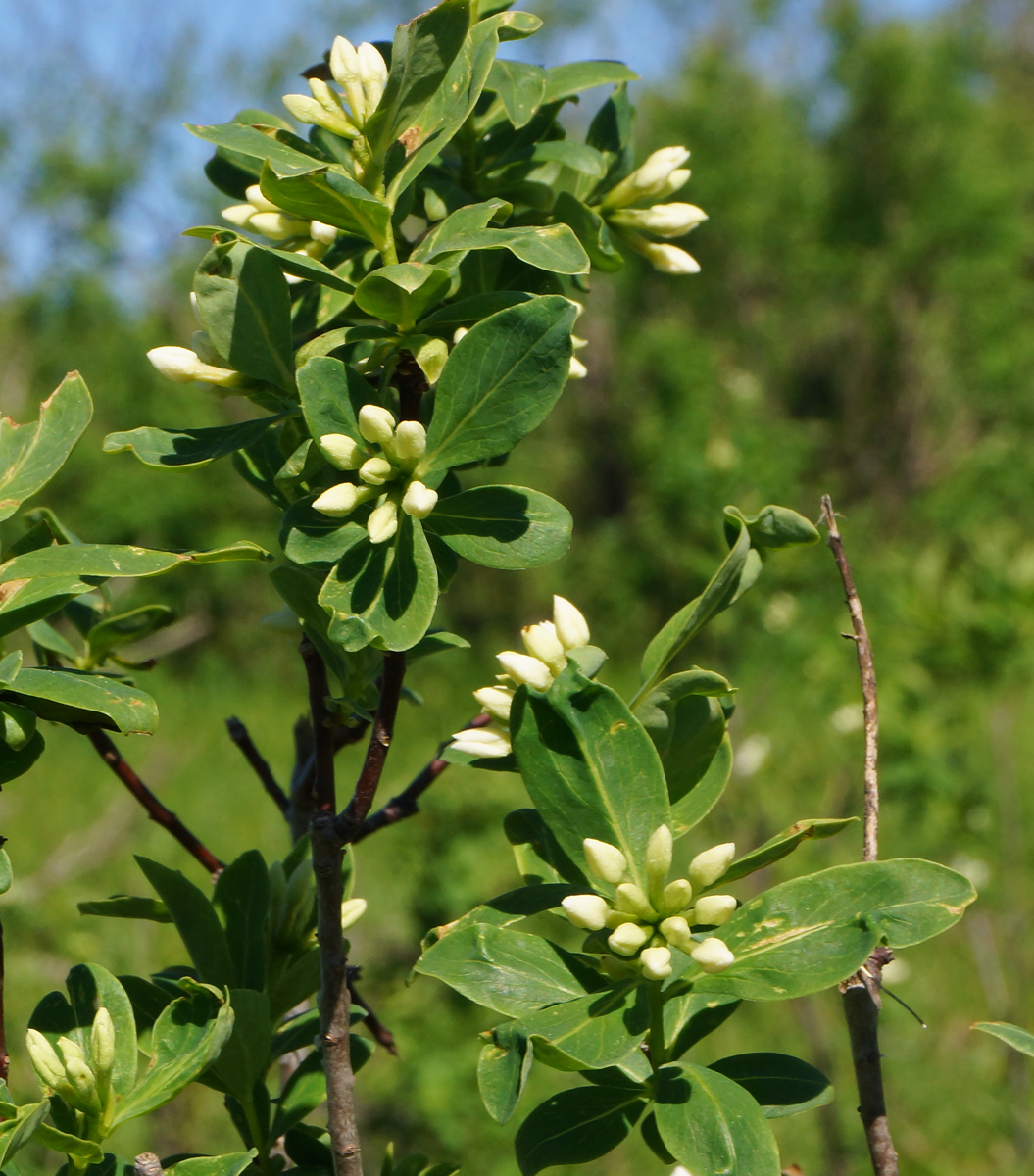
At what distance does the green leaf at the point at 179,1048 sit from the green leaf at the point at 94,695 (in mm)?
146

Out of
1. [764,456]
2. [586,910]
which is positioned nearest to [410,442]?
[586,910]

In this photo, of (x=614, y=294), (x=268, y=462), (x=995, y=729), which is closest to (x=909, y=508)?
(x=614, y=294)

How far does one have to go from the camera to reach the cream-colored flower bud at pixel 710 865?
21.6 inches

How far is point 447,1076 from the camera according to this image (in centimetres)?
268

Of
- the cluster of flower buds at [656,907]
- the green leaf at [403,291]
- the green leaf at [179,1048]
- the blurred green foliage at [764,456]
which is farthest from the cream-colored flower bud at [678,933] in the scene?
the blurred green foliage at [764,456]

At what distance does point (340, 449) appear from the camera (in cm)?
56

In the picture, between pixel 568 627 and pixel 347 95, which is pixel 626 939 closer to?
pixel 568 627

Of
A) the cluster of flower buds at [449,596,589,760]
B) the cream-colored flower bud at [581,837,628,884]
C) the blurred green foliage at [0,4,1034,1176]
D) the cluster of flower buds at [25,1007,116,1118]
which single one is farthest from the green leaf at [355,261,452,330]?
the blurred green foliage at [0,4,1034,1176]

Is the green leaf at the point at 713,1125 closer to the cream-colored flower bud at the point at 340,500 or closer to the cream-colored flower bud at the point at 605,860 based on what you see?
the cream-colored flower bud at the point at 605,860

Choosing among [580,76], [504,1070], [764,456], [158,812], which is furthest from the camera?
[764,456]

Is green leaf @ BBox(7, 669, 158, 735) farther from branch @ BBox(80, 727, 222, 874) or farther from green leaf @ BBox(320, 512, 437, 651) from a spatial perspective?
branch @ BBox(80, 727, 222, 874)

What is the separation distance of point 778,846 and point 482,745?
164mm

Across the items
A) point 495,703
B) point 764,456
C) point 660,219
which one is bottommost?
point 495,703

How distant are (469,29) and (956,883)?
47 cm
